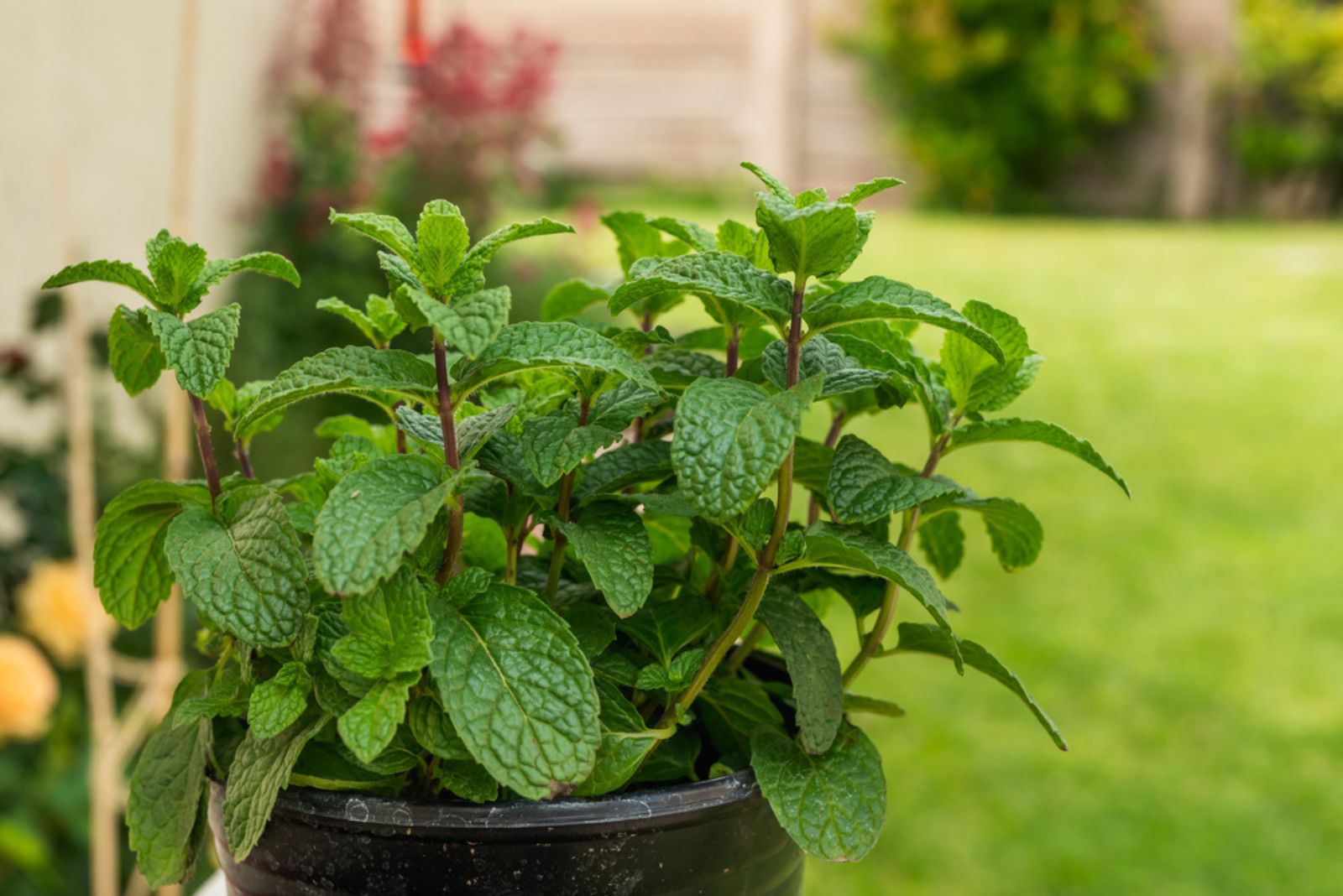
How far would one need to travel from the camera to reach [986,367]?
69cm

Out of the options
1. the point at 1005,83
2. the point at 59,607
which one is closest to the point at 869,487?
the point at 59,607

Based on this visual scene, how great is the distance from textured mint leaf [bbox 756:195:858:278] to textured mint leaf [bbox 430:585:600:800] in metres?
0.18

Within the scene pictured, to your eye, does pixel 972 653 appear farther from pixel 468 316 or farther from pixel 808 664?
pixel 468 316

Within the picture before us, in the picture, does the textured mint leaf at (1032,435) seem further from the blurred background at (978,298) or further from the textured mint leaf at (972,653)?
the blurred background at (978,298)

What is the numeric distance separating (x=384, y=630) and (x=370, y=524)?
6 cm

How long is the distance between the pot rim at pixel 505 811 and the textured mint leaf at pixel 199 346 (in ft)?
0.56

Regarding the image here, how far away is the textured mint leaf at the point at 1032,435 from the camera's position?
0.61 metres

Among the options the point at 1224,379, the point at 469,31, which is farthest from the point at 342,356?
the point at 1224,379

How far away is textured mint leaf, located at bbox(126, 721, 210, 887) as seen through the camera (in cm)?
65

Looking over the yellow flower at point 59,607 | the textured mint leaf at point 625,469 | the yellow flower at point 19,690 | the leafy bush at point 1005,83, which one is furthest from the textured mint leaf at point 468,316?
the leafy bush at point 1005,83

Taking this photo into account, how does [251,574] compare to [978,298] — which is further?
[978,298]

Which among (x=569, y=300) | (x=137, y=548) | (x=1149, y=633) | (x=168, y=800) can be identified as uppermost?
(x=569, y=300)

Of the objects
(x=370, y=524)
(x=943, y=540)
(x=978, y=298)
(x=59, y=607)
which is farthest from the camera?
(x=978, y=298)

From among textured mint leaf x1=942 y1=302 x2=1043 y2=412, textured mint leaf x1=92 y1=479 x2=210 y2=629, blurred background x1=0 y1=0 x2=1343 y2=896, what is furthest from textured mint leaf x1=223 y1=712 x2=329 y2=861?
blurred background x1=0 y1=0 x2=1343 y2=896
